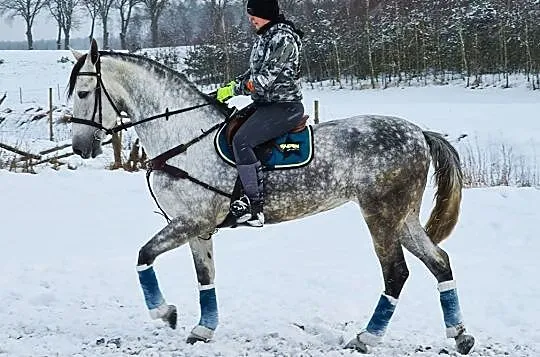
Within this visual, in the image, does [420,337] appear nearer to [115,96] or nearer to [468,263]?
[468,263]

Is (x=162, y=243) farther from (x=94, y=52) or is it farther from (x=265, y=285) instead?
(x=265, y=285)

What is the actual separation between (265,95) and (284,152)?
43cm

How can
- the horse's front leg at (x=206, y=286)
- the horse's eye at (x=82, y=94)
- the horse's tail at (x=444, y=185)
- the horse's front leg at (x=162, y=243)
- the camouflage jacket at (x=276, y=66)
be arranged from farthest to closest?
the horse's tail at (x=444, y=185)
the horse's front leg at (x=206, y=286)
the horse's eye at (x=82, y=94)
the horse's front leg at (x=162, y=243)
the camouflage jacket at (x=276, y=66)

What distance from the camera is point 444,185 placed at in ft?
16.8

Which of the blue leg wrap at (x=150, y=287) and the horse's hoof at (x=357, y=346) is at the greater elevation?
the blue leg wrap at (x=150, y=287)

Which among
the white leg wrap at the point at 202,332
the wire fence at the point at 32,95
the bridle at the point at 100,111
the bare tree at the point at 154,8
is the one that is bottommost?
the white leg wrap at the point at 202,332

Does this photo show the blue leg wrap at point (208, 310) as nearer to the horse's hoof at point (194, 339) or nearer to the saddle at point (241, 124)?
the horse's hoof at point (194, 339)

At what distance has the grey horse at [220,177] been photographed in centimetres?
471

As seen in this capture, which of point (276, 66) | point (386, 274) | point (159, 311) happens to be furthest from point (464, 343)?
point (276, 66)

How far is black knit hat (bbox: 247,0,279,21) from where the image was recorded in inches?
182

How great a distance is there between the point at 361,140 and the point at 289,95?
64 cm

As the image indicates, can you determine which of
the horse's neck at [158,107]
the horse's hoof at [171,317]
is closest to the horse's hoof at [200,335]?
the horse's hoof at [171,317]

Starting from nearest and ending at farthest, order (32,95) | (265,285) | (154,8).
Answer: (265,285)
(32,95)
(154,8)

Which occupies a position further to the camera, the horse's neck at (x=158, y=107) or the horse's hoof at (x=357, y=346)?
the horse's neck at (x=158, y=107)
